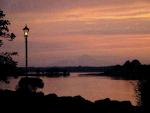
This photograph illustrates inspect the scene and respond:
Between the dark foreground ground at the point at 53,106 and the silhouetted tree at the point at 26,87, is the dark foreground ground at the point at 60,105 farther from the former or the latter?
the silhouetted tree at the point at 26,87

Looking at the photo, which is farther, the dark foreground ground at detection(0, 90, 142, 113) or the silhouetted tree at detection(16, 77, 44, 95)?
the silhouetted tree at detection(16, 77, 44, 95)

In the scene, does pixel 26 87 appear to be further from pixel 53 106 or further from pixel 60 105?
pixel 53 106

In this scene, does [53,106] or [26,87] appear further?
[26,87]

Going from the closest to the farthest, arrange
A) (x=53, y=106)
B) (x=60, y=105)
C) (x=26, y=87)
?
(x=53, y=106) → (x=60, y=105) → (x=26, y=87)

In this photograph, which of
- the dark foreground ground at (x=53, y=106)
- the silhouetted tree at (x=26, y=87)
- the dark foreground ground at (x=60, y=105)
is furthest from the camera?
the silhouetted tree at (x=26, y=87)

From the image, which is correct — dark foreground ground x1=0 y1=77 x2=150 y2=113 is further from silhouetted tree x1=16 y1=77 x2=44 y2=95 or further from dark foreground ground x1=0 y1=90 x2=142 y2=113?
silhouetted tree x1=16 y1=77 x2=44 y2=95

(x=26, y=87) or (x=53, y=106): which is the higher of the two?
(x=26, y=87)

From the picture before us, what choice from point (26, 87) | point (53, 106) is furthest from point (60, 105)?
point (26, 87)

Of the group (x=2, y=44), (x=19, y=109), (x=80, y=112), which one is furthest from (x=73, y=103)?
(x=2, y=44)

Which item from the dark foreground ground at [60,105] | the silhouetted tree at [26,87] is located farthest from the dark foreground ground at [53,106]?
the silhouetted tree at [26,87]

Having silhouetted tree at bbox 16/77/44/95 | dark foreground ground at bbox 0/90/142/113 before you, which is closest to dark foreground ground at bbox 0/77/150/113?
dark foreground ground at bbox 0/90/142/113

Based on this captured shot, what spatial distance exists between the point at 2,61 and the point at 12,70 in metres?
0.78

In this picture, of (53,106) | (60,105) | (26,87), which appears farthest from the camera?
(26,87)

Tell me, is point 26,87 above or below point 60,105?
above
